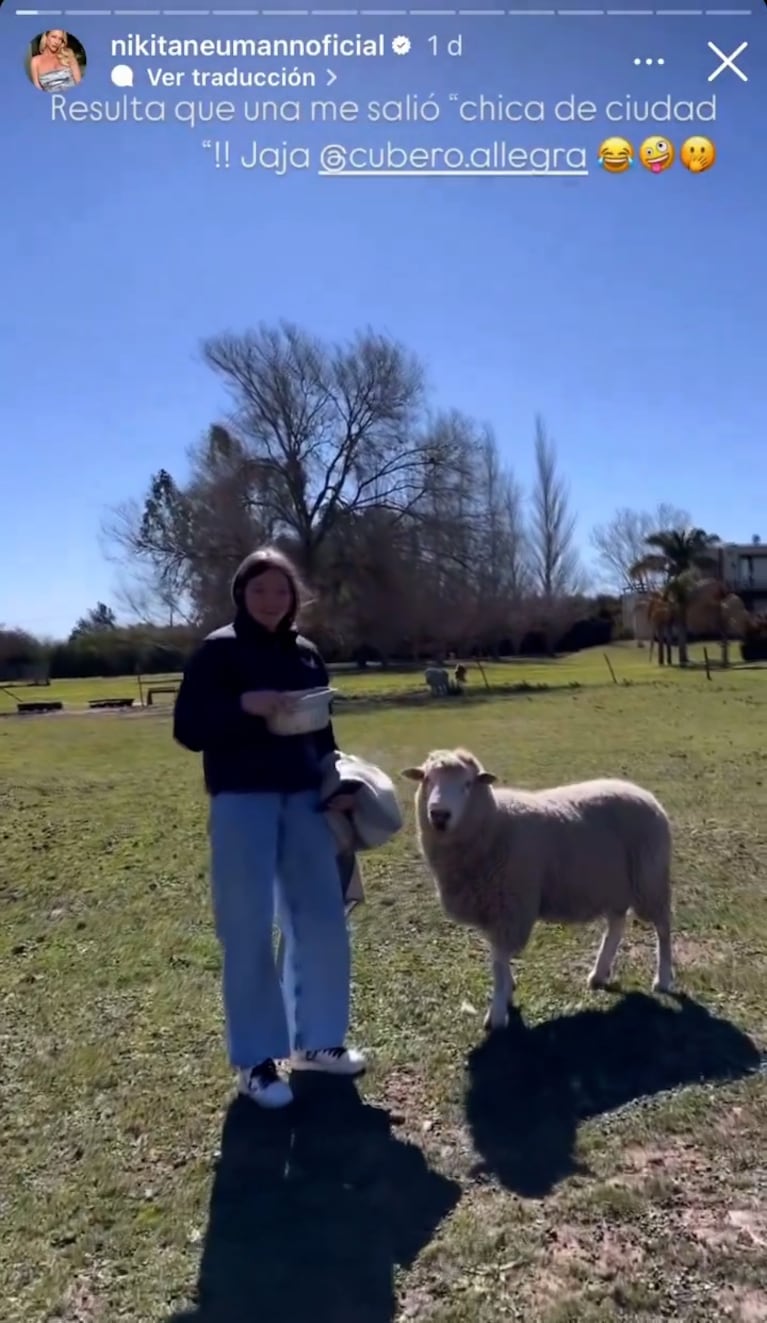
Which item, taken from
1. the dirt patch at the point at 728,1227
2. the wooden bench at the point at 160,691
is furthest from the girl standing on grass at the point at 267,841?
the wooden bench at the point at 160,691

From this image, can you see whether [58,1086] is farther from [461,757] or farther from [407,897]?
[407,897]

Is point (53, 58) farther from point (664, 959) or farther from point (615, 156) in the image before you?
point (664, 959)

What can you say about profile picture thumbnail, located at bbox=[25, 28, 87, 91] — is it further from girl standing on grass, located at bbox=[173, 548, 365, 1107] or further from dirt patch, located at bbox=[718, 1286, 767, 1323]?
dirt patch, located at bbox=[718, 1286, 767, 1323]

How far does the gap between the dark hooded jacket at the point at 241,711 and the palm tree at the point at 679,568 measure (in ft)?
143

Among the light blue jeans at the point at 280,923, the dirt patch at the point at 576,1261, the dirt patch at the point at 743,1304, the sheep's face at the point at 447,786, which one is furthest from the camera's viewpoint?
the sheep's face at the point at 447,786

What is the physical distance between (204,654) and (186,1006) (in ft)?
6.99

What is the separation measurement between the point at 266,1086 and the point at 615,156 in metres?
5.02

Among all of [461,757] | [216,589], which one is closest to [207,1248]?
[461,757]

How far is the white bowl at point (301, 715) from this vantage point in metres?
3.81

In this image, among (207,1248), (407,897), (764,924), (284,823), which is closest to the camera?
(207,1248)

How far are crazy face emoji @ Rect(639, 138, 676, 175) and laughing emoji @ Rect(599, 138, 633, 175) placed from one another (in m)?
0.08

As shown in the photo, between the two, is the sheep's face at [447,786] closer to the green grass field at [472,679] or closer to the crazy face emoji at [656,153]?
the crazy face emoji at [656,153]

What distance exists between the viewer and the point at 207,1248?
9.80 ft

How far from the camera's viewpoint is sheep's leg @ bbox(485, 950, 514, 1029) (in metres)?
4.58
